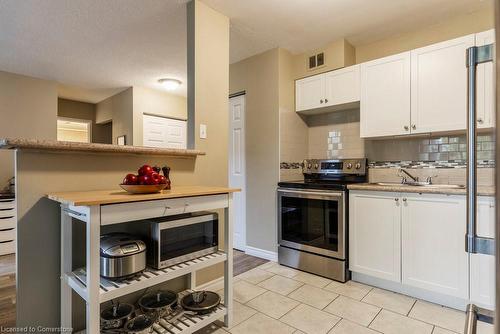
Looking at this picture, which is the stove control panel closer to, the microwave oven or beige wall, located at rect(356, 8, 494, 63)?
beige wall, located at rect(356, 8, 494, 63)

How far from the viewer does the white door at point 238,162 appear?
3402mm

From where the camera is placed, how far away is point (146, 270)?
4.95 feet

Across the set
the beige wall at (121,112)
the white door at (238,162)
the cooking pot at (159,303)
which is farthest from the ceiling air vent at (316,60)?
the beige wall at (121,112)

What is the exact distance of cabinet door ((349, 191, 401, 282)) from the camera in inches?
88.0

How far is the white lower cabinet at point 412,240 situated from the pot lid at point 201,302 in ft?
4.42

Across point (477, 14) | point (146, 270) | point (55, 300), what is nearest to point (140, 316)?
point (146, 270)

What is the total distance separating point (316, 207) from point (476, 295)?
1.31 m

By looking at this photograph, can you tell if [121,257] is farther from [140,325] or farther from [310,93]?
[310,93]

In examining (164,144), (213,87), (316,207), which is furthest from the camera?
(164,144)

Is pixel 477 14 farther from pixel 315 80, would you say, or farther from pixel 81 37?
pixel 81 37

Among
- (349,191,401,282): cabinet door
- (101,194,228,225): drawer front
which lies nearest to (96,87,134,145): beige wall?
(101,194,228,225): drawer front

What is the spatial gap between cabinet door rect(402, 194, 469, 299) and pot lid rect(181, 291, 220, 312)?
1.55m

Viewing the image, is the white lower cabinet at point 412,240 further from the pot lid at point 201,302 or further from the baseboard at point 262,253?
the pot lid at point 201,302

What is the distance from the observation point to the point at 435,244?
2049 mm
